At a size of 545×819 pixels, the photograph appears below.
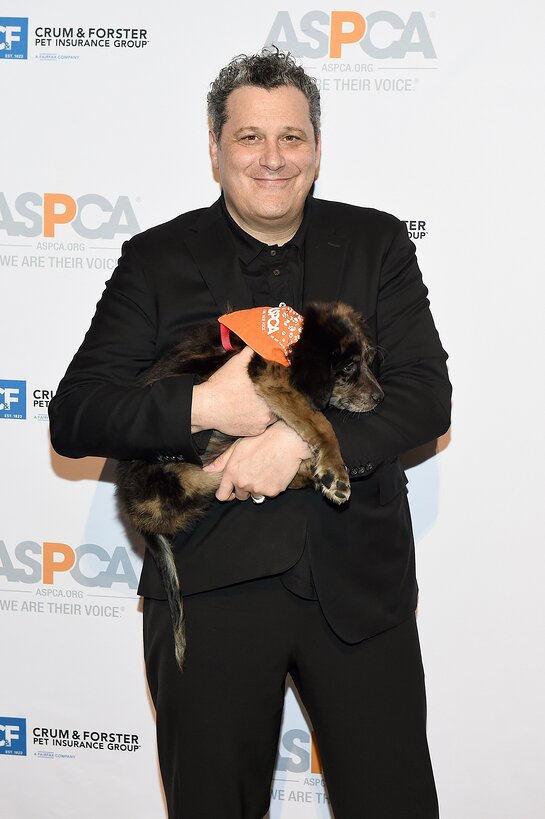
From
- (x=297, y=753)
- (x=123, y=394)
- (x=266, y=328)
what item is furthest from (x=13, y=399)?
(x=297, y=753)

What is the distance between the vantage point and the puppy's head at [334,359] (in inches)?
83.7

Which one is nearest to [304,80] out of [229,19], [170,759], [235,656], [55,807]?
[229,19]

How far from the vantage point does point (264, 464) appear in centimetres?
204

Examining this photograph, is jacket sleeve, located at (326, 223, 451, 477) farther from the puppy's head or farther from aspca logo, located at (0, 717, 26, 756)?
aspca logo, located at (0, 717, 26, 756)

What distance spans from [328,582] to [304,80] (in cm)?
139

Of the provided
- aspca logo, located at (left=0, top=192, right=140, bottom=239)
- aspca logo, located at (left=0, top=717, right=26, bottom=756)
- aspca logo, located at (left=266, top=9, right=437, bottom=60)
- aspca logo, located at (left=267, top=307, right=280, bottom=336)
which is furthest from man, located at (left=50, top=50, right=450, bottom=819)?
aspca logo, located at (left=0, top=717, right=26, bottom=756)

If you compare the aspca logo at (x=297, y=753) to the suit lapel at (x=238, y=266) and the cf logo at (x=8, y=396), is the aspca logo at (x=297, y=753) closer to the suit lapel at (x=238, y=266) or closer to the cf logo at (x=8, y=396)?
the cf logo at (x=8, y=396)

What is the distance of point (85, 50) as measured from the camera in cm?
297

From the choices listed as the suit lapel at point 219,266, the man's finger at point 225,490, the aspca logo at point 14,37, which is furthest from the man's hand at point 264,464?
the aspca logo at point 14,37

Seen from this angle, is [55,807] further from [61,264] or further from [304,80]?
[304,80]

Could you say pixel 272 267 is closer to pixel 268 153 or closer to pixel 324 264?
pixel 324 264

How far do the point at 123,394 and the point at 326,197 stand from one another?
52.0 inches

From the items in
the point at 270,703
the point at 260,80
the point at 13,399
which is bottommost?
the point at 270,703

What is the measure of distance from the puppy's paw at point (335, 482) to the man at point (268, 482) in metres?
0.05
